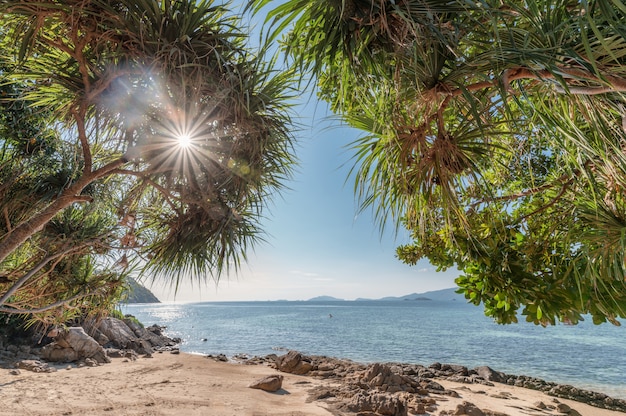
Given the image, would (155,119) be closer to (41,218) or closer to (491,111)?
(41,218)

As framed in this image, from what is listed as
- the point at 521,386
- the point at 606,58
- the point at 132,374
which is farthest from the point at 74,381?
the point at 521,386

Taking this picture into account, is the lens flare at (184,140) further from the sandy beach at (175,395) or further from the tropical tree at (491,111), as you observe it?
the sandy beach at (175,395)

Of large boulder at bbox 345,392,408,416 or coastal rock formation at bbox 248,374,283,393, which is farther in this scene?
coastal rock formation at bbox 248,374,283,393

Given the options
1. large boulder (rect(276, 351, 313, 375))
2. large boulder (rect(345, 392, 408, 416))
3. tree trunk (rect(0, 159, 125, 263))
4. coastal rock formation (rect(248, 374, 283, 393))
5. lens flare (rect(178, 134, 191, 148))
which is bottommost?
large boulder (rect(276, 351, 313, 375))

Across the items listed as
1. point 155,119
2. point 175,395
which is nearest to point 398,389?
point 175,395

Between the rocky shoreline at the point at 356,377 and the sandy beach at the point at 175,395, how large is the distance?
31cm

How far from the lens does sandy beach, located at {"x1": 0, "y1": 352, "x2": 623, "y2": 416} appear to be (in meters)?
4.89

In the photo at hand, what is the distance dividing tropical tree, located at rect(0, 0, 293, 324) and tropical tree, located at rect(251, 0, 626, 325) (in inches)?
19.8

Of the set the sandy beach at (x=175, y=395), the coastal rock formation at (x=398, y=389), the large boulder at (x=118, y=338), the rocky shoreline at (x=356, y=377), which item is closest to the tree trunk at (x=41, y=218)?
the rocky shoreline at (x=356, y=377)

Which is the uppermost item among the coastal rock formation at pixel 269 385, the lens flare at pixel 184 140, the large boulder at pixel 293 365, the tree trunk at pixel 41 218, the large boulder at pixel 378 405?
the lens flare at pixel 184 140

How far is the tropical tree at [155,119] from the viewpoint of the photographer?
178 cm

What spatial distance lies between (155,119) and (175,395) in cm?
556

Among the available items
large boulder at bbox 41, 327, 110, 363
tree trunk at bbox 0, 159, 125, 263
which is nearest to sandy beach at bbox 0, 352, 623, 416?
large boulder at bbox 41, 327, 110, 363

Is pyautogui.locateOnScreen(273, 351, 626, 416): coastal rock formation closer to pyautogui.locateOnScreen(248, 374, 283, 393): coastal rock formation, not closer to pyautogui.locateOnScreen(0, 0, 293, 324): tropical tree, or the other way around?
pyautogui.locateOnScreen(248, 374, 283, 393): coastal rock formation
